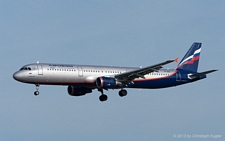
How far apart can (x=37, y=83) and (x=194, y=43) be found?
2800 centimetres

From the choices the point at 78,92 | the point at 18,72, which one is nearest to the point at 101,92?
the point at 78,92

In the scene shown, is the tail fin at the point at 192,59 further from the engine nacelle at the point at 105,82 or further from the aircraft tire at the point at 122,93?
the engine nacelle at the point at 105,82

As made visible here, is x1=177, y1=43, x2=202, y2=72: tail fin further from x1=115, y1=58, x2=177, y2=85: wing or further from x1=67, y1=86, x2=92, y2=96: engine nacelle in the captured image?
x1=67, y1=86, x2=92, y2=96: engine nacelle

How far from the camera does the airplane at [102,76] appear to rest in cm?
7081

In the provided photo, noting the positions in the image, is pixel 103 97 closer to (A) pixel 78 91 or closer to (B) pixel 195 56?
(A) pixel 78 91

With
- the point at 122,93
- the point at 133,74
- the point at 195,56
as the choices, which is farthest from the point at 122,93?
the point at 195,56

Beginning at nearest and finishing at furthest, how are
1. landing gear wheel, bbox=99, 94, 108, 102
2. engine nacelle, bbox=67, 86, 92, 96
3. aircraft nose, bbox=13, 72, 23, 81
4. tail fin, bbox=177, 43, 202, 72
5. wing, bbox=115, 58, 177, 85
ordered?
1. aircraft nose, bbox=13, 72, 23, 81
2. wing, bbox=115, 58, 177, 85
3. engine nacelle, bbox=67, 86, 92, 96
4. landing gear wheel, bbox=99, 94, 108, 102
5. tail fin, bbox=177, 43, 202, 72

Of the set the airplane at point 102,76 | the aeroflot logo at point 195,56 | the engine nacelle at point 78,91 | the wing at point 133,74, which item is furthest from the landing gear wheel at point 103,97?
the aeroflot logo at point 195,56

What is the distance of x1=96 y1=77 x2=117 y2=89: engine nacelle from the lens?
7256cm

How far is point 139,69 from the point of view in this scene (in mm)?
72812

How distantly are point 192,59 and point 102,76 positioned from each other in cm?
1773

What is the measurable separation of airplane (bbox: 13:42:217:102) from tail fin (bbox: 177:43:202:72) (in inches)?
8.2

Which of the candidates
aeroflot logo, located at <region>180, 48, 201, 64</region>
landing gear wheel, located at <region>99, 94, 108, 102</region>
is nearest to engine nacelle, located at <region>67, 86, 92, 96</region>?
landing gear wheel, located at <region>99, 94, 108, 102</region>

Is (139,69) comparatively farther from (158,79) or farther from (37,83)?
(37,83)
